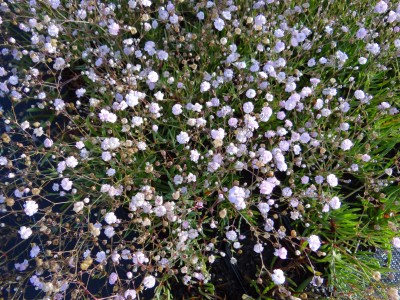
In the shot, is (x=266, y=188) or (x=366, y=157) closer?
(x=266, y=188)

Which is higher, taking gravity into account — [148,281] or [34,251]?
[148,281]

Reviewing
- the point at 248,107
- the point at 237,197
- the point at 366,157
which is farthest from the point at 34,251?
the point at 366,157

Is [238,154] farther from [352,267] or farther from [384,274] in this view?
[384,274]

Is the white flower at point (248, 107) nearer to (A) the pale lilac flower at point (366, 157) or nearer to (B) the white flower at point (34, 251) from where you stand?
(A) the pale lilac flower at point (366, 157)

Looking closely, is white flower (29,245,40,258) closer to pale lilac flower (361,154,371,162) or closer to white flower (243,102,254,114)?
white flower (243,102,254,114)

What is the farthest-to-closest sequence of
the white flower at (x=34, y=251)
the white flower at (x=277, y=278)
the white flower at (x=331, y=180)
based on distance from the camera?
the white flower at (x=331, y=180) → the white flower at (x=34, y=251) → the white flower at (x=277, y=278)

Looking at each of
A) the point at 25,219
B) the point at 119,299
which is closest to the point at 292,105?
the point at 119,299

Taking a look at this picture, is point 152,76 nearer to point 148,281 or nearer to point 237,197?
point 237,197

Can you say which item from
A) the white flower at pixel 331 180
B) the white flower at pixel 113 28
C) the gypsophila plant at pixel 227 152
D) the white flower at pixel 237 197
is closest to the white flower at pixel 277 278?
the gypsophila plant at pixel 227 152
